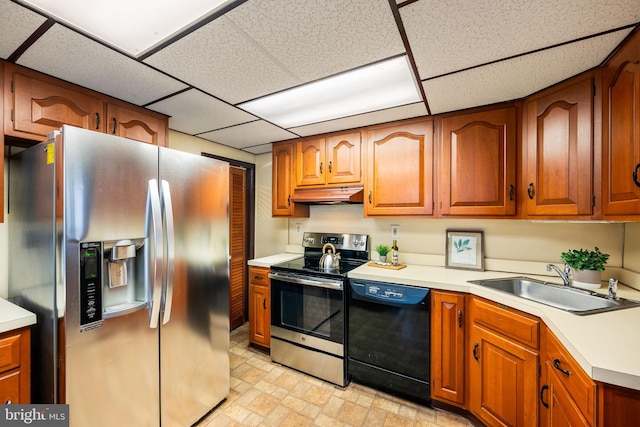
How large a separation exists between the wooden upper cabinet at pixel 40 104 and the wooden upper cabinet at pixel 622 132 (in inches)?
111

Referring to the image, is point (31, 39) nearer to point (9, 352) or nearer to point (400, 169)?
point (9, 352)

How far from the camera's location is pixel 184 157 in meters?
1.64

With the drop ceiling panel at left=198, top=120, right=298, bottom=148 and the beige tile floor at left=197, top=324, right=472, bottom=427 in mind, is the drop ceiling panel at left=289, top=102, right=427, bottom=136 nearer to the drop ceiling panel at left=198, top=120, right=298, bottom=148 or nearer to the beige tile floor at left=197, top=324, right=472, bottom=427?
the drop ceiling panel at left=198, top=120, right=298, bottom=148

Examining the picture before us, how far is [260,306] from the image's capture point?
2600 mm

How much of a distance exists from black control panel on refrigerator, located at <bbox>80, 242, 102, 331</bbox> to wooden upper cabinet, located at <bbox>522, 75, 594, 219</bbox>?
2.51 m

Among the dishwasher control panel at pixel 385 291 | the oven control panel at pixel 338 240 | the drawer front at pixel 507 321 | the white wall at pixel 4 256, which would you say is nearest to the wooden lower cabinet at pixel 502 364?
the drawer front at pixel 507 321

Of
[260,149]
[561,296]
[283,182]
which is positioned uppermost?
[260,149]

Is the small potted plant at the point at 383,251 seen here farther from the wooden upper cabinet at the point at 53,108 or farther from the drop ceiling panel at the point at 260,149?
the wooden upper cabinet at the point at 53,108

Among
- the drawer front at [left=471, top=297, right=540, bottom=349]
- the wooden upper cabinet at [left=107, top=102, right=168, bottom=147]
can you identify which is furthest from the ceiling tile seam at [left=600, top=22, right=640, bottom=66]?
the wooden upper cabinet at [left=107, top=102, right=168, bottom=147]

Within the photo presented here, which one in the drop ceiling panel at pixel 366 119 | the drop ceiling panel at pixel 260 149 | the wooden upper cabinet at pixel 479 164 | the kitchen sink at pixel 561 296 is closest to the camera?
the kitchen sink at pixel 561 296

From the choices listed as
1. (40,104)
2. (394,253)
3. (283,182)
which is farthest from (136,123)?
(394,253)

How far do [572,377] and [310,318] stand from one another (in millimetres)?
1637

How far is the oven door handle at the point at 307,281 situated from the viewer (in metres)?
2.13

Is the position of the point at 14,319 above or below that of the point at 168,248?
below
